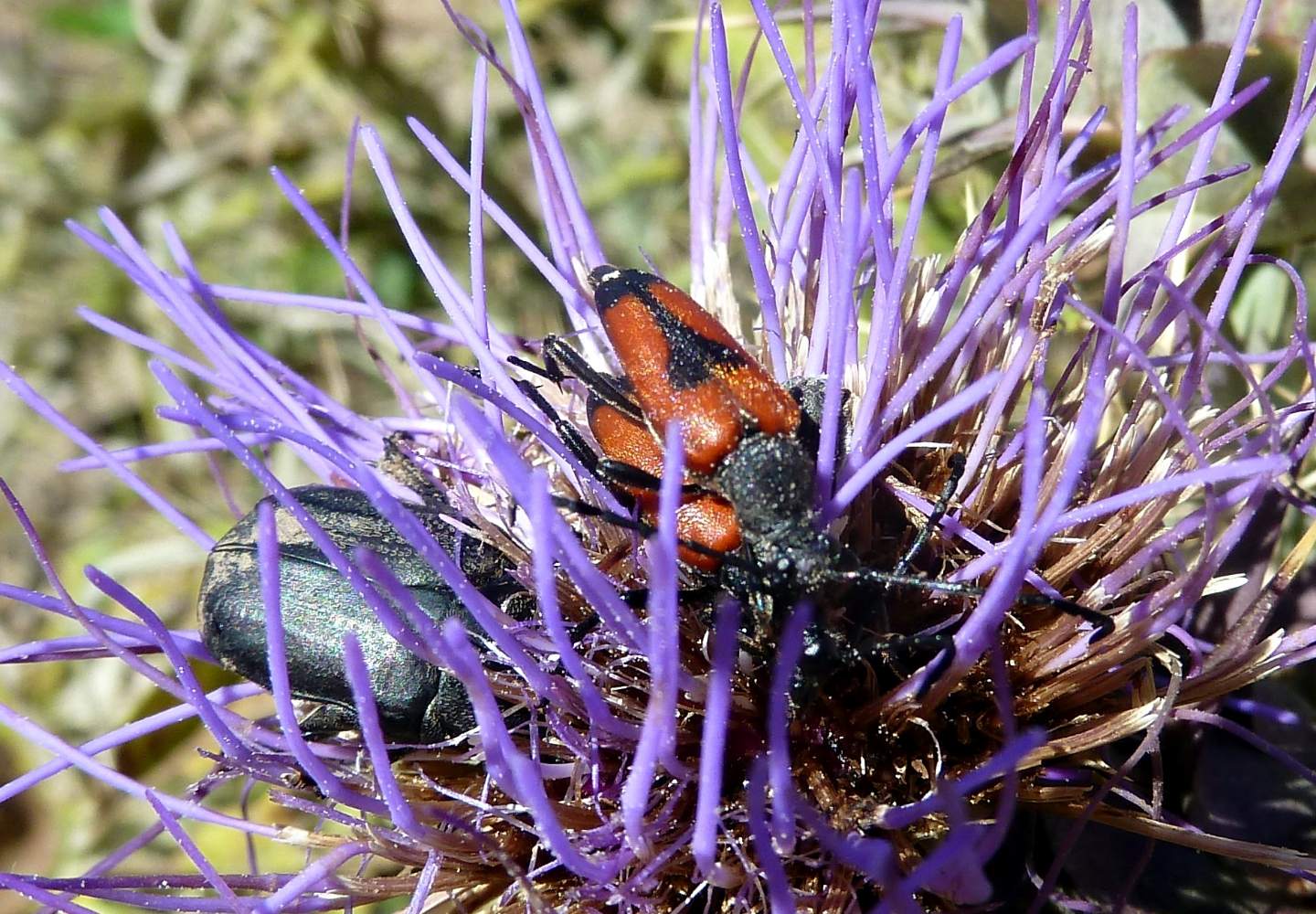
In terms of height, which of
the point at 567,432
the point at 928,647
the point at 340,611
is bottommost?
the point at 928,647

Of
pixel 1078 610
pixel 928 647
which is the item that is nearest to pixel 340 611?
pixel 928 647

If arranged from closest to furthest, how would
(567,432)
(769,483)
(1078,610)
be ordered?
(1078,610), (769,483), (567,432)

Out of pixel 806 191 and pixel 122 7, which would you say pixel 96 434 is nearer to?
pixel 122 7

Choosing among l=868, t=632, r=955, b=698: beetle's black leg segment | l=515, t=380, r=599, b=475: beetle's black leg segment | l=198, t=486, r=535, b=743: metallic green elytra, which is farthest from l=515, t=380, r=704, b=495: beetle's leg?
l=868, t=632, r=955, b=698: beetle's black leg segment

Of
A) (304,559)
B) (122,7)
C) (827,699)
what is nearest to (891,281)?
(827,699)

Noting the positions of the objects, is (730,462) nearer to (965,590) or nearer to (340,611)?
(965,590)

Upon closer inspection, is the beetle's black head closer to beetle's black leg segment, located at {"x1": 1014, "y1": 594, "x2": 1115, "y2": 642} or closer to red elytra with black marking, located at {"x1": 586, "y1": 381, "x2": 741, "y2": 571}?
red elytra with black marking, located at {"x1": 586, "y1": 381, "x2": 741, "y2": 571}

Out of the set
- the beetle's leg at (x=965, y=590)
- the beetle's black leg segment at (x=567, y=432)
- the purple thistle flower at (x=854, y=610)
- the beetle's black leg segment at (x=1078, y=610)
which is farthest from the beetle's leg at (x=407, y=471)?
the beetle's black leg segment at (x=1078, y=610)
